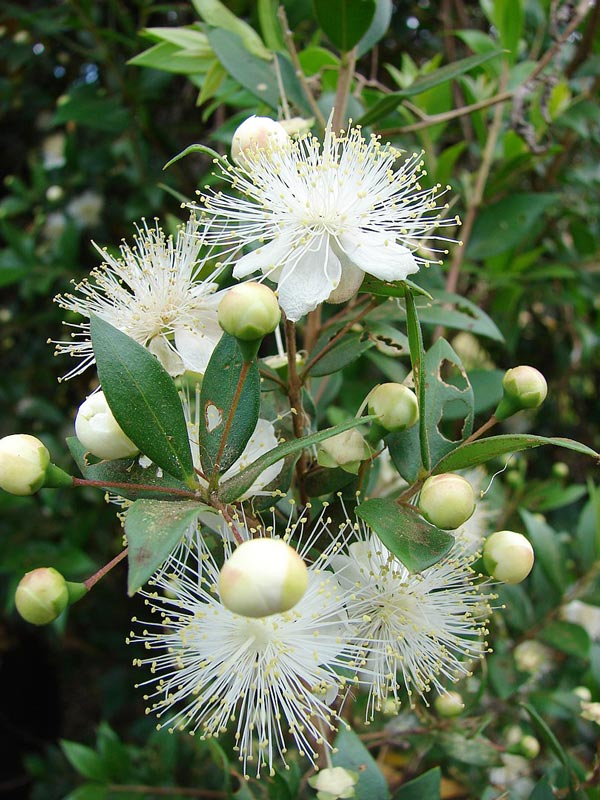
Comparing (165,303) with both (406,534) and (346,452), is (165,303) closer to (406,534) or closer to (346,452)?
(346,452)

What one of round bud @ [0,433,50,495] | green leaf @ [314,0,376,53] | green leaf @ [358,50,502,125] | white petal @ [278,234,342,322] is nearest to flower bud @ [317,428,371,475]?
white petal @ [278,234,342,322]

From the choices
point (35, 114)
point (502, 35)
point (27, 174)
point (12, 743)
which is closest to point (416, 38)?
point (502, 35)

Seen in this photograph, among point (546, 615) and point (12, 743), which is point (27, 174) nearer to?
point (12, 743)

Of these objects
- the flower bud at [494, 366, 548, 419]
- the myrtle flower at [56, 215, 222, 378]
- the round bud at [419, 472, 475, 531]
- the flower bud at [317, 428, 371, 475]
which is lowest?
the round bud at [419, 472, 475, 531]

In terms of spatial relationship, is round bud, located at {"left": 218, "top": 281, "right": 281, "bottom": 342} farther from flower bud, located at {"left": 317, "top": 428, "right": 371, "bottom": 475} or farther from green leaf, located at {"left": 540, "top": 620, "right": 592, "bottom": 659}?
green leaf, located at {"left": 540, "top": 620, "right": 592, "bottom": 659}

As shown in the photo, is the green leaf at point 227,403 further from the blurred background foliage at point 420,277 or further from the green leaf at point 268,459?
the blurred background foliage at point 420,277

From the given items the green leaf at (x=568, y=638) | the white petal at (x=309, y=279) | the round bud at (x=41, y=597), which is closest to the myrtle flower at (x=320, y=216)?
the white petal at (x=309, y=279)
